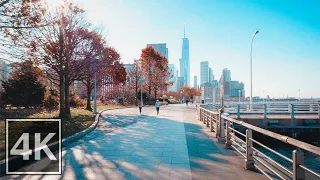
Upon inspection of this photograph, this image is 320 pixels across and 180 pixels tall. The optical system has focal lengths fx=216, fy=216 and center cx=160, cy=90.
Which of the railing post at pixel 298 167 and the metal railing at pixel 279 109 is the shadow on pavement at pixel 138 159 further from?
the metal railing at pixel 279 109

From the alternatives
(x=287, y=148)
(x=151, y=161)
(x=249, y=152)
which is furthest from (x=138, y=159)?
(x=287, y=148)

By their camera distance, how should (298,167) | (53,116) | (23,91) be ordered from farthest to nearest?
1. (23,91)
2. (53,116)
3. (298,167)

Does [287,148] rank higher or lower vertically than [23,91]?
lower

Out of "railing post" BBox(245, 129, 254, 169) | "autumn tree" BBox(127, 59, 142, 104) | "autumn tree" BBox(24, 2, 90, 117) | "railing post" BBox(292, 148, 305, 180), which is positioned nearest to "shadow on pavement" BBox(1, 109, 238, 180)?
"railing post" BBox(245, 129, 254, 169)

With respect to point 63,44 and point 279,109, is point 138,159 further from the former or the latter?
point 279,109

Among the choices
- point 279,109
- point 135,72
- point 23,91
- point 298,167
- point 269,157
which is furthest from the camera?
point 135,72

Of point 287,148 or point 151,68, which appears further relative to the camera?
point 151,68

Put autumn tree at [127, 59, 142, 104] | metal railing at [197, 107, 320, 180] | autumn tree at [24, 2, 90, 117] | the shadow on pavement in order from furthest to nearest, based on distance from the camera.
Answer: autumn tree at [127, 59, 142, 104] → autumn tree at [24, 2, 90, 117] → the shadow on pavement → metal railing at [197, 107, 320, 180]

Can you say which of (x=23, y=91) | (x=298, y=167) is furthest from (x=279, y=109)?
(x=23, y=91)

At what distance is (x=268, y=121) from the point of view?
18.6 meters

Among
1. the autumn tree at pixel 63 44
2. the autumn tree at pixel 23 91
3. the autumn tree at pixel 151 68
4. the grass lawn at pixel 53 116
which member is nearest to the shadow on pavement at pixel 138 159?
the grass lawn at pixel 53 116

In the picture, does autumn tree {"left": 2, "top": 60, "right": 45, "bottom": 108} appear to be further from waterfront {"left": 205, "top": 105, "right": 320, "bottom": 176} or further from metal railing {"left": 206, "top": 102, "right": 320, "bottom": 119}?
waterfront {"left": 205, "top": 105, "right": 320, "bottom": 176}

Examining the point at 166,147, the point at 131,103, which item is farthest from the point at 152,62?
the point at 166,147

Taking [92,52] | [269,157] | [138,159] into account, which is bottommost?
[138,159]
